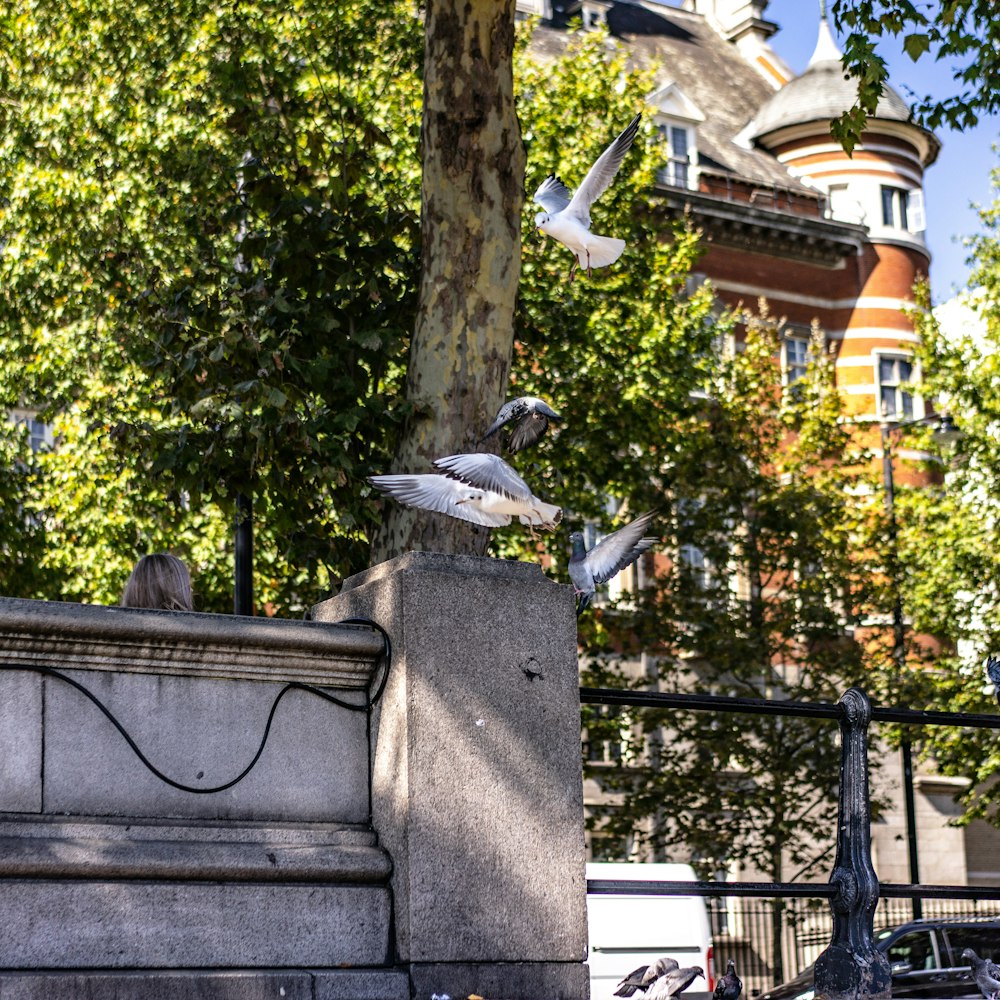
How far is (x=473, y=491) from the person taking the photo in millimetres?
6438

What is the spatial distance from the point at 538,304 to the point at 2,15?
9.23 meters

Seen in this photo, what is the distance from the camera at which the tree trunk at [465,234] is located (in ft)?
32.7

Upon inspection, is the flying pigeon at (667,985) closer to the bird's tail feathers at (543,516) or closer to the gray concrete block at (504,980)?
the gray concrete block at (504,980)

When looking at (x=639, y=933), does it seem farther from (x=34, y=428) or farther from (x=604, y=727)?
(x=34, y=428)

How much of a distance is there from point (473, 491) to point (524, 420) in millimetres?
1222

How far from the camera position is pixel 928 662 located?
29000mm

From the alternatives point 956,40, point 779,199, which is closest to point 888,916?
point 779,199

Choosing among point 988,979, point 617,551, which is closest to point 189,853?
point 617,551

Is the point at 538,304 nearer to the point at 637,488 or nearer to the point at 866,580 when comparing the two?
the point at 637,488

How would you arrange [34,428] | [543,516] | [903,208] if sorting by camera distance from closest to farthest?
[543,516]
[34,428]
[903,208]

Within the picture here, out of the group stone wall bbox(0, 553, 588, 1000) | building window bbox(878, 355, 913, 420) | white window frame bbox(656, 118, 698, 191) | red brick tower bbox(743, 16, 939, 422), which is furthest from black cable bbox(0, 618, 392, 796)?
building window bbox(878, 355, 913, 420)

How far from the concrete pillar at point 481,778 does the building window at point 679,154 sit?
122 ft

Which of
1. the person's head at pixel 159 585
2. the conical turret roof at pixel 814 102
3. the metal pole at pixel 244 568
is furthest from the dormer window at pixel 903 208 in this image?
the person's head at pixel 159 585

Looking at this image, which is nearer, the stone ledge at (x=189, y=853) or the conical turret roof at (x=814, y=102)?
the stone ledge at (x=189, y=853)
